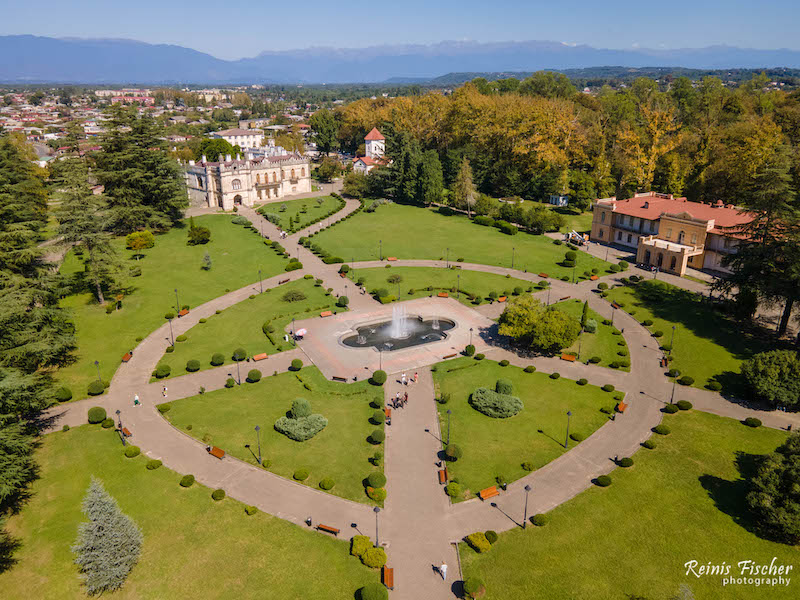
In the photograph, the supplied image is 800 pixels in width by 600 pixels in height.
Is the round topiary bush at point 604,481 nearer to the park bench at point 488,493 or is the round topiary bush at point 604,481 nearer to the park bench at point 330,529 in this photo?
the park bench at point 488,493

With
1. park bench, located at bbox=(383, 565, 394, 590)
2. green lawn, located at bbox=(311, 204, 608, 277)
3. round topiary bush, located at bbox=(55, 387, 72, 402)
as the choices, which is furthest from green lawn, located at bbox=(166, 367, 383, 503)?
green lawn, located at bbox=(311, 204, 608, 277)

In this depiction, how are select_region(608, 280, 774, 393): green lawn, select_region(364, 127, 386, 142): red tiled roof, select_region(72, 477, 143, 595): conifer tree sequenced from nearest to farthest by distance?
select_region(72, 477, 143, 595): conifer tree < select_region(608, 280, 774, 393): green lawn < select_region(364, 127, 386, 142): red tiled roof

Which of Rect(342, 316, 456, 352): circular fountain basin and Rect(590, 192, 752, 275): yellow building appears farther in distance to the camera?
Rect(590, 192, 752, 275): yellow building

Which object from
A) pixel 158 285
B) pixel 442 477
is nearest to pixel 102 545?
pixel 442 477

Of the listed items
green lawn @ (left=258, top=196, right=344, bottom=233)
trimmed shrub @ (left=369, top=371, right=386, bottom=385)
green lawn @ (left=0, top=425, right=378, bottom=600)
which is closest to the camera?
green lawn @ (left=0, top=425, right=378, bottom=600)

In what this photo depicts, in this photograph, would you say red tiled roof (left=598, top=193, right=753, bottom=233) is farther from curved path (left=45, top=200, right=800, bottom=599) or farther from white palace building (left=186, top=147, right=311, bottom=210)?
white palace building (left=186, top=147, right=311, bottom=210)
